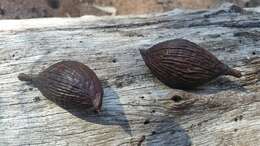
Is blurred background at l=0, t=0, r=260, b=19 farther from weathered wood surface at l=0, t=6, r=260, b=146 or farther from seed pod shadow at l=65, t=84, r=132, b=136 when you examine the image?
seed pod shadow at l=65, t=84, r=132, b=136

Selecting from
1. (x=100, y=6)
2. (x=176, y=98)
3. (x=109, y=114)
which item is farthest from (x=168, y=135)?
(x=100, y=6)

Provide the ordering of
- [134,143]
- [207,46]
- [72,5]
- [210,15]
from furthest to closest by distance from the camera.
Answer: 1. [72,5]
2. [210,15]
3. [207,46]
4. [134,143]

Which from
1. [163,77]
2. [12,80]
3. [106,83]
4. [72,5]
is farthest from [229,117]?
[72,5]

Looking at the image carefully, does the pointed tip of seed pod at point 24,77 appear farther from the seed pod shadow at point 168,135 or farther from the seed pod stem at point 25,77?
the seed pod shadow at point 168,135

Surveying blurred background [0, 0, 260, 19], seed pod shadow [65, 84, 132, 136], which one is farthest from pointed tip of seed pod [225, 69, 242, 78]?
blurred background [0, 0, 260, 19]

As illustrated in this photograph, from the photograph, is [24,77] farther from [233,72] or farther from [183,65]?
[233,72]

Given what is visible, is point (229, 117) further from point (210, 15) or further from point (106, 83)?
point (210, 15)
